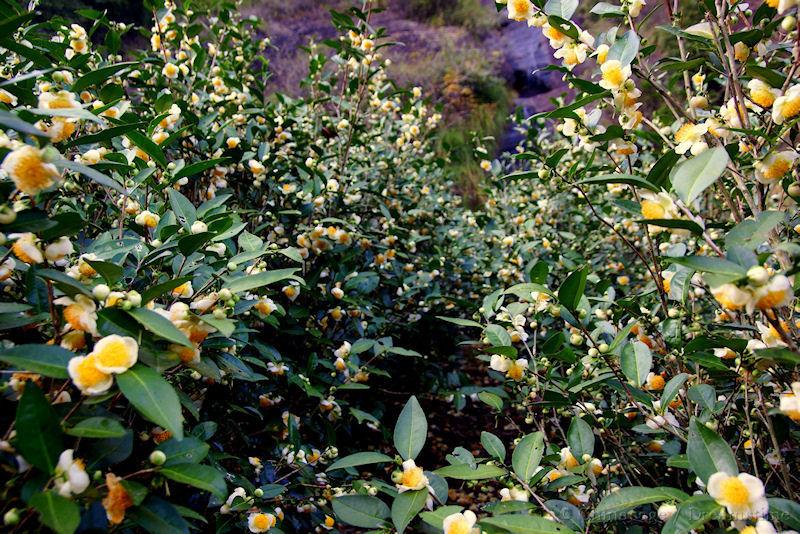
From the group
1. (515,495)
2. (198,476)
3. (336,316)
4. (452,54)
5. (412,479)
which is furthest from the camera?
(452,54)

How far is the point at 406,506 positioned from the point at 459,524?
7 centimetres

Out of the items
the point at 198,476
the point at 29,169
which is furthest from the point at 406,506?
the point at 29,169

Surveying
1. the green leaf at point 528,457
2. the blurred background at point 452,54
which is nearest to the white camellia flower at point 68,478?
the green leaf at point 528,457

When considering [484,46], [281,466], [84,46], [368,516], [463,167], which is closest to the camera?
[368,516]

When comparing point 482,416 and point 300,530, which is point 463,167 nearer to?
point 482,416

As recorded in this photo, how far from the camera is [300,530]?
124 cm

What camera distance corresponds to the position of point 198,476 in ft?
1.67

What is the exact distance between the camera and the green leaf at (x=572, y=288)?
2.32 feet

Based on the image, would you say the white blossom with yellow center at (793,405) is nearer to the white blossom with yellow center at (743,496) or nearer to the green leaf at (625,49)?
the white blossom with yellow center at (743,496)

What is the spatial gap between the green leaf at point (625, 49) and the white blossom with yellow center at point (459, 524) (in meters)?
0.70

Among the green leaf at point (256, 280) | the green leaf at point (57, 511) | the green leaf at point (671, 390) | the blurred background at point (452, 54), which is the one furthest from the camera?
the blurred background at point (452, 54)

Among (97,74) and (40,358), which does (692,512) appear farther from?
(97,74)

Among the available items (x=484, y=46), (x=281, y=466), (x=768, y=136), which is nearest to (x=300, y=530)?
(x=281, y=466)

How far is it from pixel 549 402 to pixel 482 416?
1648 mm
